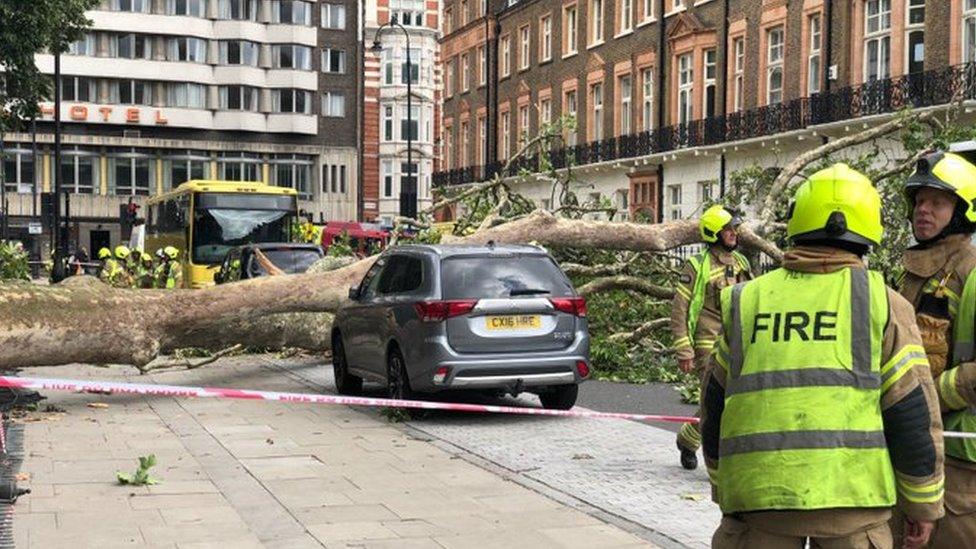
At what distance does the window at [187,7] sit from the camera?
238 ft

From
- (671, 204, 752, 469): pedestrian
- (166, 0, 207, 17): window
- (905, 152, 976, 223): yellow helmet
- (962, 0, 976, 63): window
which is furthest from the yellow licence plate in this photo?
(166, 0, 207, 17): window

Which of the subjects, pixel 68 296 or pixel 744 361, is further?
pixel 68 296

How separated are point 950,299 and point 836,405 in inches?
35.7

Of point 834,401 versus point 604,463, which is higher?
point 834,401

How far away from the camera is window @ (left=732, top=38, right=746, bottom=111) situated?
3619cm

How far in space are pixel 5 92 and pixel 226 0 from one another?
48942 mm

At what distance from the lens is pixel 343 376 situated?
13.4m

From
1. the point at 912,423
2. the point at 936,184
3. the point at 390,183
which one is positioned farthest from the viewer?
the point at 390,183

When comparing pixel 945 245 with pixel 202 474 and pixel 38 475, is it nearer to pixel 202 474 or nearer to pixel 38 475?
pixel 202 474

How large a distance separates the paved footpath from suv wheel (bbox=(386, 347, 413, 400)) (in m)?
0.30

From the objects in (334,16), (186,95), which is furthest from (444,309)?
(334,16)

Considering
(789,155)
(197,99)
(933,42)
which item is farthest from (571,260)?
(197,99)

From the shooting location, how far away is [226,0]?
241 ft

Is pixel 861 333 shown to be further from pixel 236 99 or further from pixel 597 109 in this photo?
pixel 236 99
